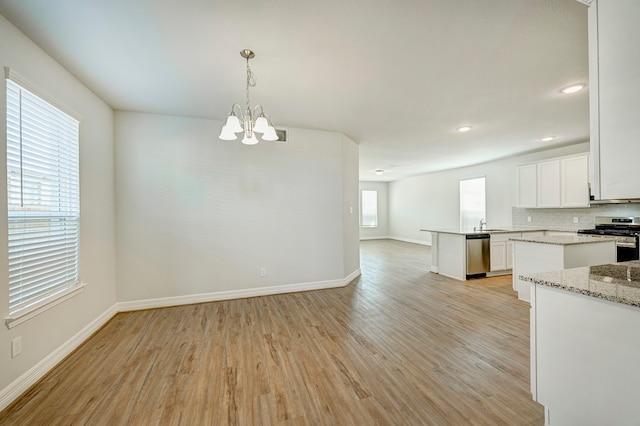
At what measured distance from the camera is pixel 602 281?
4.67ft

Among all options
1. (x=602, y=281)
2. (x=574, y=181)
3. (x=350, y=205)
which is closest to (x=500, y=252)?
(x=574, y=181)

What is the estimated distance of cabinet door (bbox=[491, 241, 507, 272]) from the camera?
505 cm

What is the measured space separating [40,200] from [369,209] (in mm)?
10135

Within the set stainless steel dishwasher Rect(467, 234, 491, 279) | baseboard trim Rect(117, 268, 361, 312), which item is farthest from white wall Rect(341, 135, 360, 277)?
stainless steel dishwasher Rect(467, 234, 491, 279)

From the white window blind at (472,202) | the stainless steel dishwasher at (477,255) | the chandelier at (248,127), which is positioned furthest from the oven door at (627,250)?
the chandelier at (248,127)

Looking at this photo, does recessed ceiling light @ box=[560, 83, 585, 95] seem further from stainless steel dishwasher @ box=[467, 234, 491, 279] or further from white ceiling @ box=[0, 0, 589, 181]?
stainless steel dishwasher @ box=[467, 234, 491, 279]

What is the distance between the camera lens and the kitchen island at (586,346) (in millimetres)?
1168

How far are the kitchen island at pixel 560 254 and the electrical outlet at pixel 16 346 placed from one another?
4.67 metres

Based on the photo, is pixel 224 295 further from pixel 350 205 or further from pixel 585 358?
pixel 585 358

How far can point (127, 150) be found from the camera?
3.50 meters

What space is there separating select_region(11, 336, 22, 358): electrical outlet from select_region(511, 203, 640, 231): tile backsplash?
8001 millimetres

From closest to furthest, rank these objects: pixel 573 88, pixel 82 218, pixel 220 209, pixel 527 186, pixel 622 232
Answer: pixel 82 218 → pixel 573 88 → pixel 220 209 → pixel 622 232 → pixel 527 186

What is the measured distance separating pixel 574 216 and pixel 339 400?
6203mm

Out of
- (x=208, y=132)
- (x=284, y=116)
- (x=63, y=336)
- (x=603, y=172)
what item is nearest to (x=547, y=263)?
(x=603, y=172)
